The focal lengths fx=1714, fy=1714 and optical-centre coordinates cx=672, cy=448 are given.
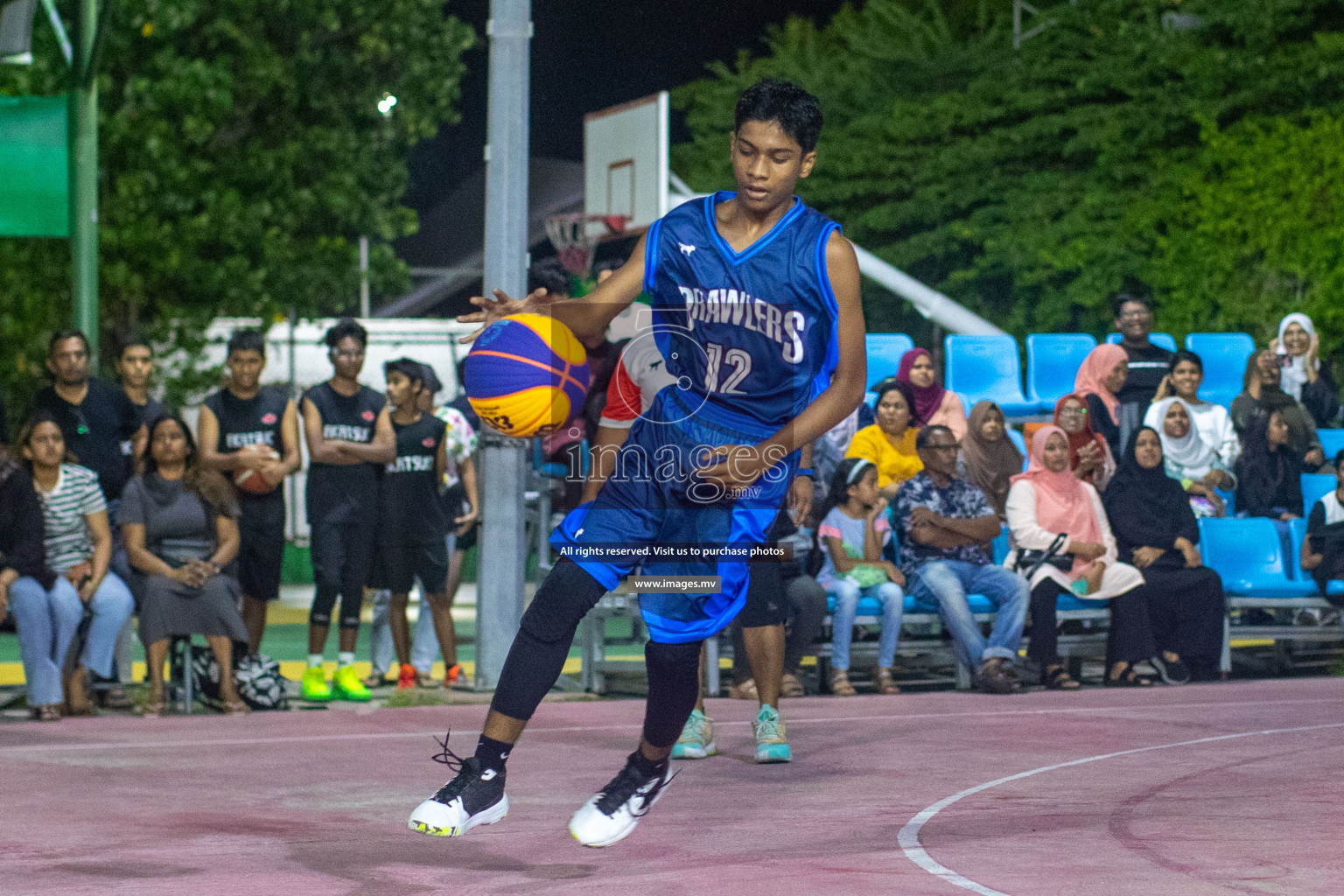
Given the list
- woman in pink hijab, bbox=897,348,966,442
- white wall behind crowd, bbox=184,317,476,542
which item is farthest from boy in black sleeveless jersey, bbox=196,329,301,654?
white wall behind crowd, bbox=184,317,476,542

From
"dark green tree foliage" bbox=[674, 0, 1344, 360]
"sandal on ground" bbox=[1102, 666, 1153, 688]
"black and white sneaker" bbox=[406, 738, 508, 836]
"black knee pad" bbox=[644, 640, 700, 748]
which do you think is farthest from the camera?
"dark green tree foliage" bbox=[674, 0, 1344, 360]

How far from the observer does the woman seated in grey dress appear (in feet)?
31.0

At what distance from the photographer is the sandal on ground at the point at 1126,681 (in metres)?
10.9

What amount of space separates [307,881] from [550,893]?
76cm

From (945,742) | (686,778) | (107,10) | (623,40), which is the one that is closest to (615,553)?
(686,778)

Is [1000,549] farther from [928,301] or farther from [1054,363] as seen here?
[928,301]

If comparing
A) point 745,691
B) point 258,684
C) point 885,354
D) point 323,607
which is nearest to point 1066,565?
point 745,691

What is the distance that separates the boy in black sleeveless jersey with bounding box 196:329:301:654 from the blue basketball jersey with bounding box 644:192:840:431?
204 inches

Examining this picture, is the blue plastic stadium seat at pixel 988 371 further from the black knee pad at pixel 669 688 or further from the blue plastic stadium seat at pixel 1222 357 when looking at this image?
the black knee pad at pixel 669 688

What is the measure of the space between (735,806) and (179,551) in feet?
14.4

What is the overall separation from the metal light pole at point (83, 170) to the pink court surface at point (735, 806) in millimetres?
4796

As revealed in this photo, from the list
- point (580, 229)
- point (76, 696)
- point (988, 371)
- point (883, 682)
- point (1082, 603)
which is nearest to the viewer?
point (76, 696)

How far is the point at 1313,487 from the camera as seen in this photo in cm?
1264

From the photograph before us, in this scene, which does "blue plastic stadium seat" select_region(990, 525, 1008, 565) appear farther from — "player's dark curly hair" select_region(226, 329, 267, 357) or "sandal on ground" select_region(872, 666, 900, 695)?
"player's dark curly hair" select_region(226, 329, 267, 357)
